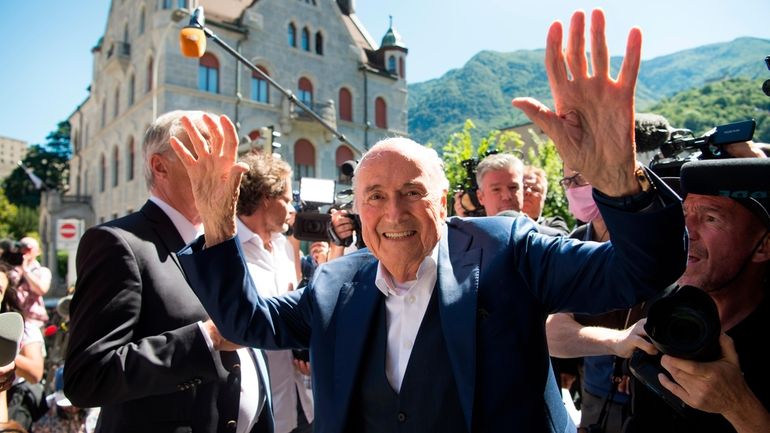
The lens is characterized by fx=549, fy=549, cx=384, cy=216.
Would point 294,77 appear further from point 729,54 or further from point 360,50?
point 729,54

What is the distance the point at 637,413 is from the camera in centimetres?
192

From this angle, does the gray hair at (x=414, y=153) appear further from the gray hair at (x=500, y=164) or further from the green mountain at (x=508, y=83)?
the green mountain at (x=508, y=83)

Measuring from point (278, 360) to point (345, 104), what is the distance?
1204 inches

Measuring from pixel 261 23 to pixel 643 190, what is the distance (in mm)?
30660

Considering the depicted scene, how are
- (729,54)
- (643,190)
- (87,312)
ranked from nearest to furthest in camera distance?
(643,190)
(87,312)
(729,54)

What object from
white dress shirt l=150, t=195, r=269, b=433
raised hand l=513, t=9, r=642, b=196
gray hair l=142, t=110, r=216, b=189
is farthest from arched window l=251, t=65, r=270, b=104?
raised hand l=513, t=9, r=642, b=196

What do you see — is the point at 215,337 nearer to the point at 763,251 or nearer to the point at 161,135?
the point at 161,135

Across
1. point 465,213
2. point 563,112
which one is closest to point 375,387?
point 563,112

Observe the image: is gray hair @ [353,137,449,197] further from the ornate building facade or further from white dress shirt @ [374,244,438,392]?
the ornate building facade

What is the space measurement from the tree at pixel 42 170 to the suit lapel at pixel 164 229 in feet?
→ 217

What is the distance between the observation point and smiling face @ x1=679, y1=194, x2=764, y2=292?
197cm

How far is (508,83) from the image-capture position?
141875 mm

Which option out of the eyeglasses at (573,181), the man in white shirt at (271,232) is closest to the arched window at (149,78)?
the man in white shirt at (271,232)

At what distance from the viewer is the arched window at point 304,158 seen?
30375 millimetres
